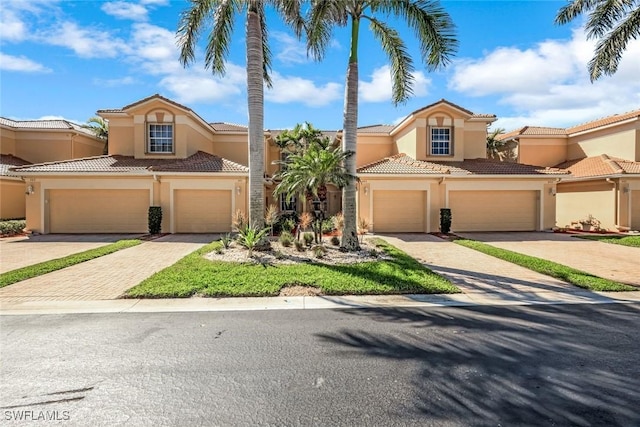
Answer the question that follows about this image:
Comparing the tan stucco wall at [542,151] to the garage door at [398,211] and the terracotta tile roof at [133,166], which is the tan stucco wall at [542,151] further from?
the terracotta tile roof at [133,166]

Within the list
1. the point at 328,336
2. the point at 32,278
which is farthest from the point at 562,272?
the point at 32,278

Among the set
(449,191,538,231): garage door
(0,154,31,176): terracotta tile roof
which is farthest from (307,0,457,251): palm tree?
(0,154,31,176): terracotta tile roof

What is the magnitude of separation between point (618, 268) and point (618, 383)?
26.5 feet

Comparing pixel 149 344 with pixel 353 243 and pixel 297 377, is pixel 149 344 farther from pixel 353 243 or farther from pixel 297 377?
pixel 353 243

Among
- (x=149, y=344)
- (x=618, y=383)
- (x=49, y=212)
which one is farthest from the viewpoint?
(x=49, y=212)

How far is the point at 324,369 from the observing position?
4.25 m

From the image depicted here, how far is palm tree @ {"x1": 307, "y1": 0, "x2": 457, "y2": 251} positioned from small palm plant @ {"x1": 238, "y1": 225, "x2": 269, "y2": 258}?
9.52ft

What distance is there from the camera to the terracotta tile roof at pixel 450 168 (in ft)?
59.4

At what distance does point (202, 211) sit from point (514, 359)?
16.5m

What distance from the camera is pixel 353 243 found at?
39.4 ft

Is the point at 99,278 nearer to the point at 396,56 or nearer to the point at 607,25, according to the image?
the point at 396,56

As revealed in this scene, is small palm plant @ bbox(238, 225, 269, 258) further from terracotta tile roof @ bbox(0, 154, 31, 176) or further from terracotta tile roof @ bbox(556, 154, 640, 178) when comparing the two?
terracotta tile roof @ bbox(556, 154, 640, 178)

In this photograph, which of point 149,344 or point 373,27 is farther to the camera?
point 373,27

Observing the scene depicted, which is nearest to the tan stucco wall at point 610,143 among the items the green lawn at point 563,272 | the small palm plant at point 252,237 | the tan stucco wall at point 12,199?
the green lawn at point 563,272
